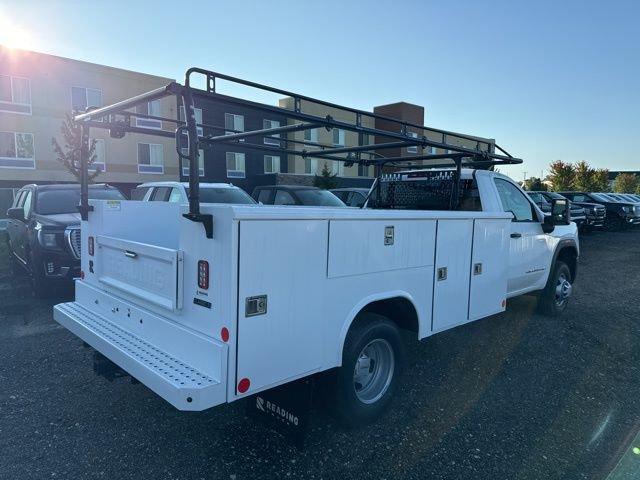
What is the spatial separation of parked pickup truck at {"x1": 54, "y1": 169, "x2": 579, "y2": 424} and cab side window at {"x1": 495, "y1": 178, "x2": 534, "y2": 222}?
77 centimetres

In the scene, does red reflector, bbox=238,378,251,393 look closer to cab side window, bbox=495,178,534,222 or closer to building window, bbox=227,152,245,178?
cab side window, bbox=495,178,534,222

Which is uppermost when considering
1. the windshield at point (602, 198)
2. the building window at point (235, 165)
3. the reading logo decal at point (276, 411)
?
the building window at point (235, 165)

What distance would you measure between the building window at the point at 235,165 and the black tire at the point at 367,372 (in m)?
31.3

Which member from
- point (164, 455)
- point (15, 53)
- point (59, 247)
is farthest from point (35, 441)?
point (15, 53)

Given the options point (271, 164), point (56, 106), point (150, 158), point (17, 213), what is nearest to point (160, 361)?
point (17, 213)

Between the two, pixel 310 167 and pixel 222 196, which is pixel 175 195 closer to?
pixel 222 196

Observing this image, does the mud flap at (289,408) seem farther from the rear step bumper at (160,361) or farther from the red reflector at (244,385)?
the rear step bumper at (160,361)

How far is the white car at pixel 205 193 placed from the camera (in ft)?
28.9

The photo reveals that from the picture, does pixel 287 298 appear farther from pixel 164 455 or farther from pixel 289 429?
pixel 164 455

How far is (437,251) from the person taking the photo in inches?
154

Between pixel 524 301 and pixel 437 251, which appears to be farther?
pixel 524 301

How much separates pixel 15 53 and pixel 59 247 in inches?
977

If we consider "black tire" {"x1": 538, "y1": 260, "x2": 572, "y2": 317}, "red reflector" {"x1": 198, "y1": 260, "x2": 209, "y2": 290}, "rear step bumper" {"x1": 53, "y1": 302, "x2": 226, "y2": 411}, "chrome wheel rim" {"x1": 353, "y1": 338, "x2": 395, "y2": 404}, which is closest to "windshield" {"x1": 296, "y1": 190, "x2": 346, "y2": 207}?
"black tire" {"x1": 538, "y1": 260, "x2": 572, "y2": 317}

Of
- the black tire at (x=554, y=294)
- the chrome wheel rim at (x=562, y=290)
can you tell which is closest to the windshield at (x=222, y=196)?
the black tire at (x=554, y=294)
